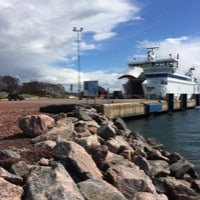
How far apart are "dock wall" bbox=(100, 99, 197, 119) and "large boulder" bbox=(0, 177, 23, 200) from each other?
28.6 m

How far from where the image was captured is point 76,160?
30.9 ft

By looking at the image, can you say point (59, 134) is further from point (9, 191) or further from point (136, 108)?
point (136, 108)

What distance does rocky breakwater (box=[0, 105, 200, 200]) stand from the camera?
7.52 m

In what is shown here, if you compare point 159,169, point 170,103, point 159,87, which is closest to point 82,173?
point 159,169

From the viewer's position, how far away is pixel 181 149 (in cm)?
2375

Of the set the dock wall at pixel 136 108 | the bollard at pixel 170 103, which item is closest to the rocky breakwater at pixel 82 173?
the dock wall at pixel 136 108

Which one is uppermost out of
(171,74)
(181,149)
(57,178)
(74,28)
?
(74,28)

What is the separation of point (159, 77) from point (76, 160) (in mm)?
67983

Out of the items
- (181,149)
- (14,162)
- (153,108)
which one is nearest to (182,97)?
(153,108)

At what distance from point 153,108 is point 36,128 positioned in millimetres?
42189

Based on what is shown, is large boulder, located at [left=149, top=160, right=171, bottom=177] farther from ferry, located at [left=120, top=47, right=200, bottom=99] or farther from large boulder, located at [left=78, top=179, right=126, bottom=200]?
ferry, located at [left=120, top=47, right=200, bottom=99]

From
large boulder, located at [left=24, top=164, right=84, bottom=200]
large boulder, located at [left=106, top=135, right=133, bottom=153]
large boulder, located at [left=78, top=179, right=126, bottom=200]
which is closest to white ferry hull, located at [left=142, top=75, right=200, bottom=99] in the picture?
large boulder, located at [left=106, top=135, right=133, bottom=153]

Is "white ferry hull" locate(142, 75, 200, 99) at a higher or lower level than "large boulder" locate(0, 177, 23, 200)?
higher

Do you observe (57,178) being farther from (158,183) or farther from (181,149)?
(181,149)
